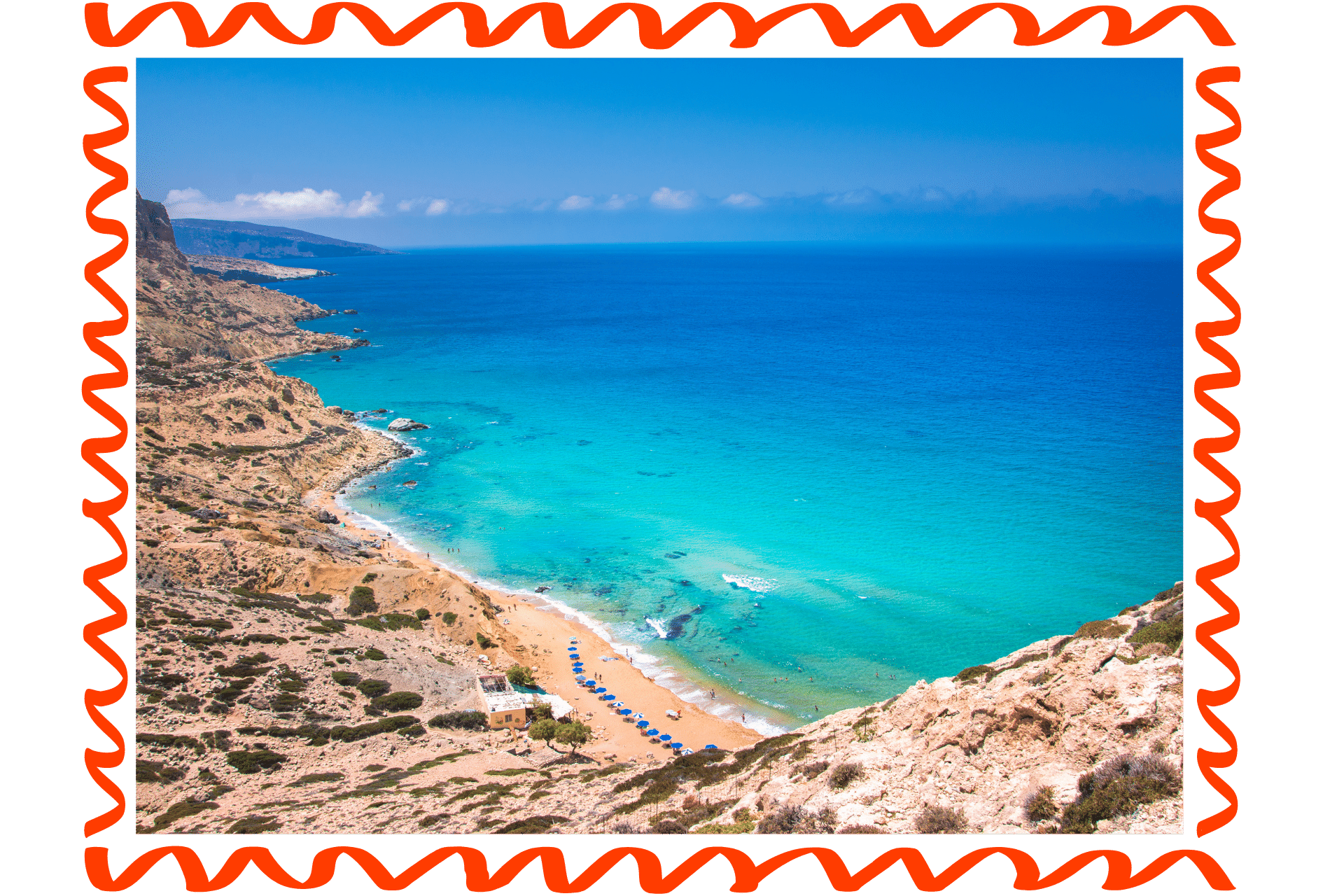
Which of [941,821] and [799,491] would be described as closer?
[941,821]

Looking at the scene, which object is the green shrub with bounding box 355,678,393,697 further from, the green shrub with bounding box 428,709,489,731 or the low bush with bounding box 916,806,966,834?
the low bush with bounding box 916,806,966,834

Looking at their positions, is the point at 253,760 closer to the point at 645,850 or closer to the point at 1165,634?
the point at 645,850

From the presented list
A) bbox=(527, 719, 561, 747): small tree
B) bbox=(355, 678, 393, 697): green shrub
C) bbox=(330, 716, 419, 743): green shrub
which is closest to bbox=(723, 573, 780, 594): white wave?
bbox=(527, 719, 561, 747): small tree

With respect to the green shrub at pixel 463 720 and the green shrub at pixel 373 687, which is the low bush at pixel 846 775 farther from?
the green shrub at pixel 373 687

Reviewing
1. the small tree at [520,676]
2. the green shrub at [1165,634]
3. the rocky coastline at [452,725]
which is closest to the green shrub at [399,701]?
the rocky coastline at [452,725]

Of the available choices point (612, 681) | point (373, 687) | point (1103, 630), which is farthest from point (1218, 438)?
point (612, 681)

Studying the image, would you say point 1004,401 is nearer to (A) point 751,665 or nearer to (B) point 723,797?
(A) point 751,665
